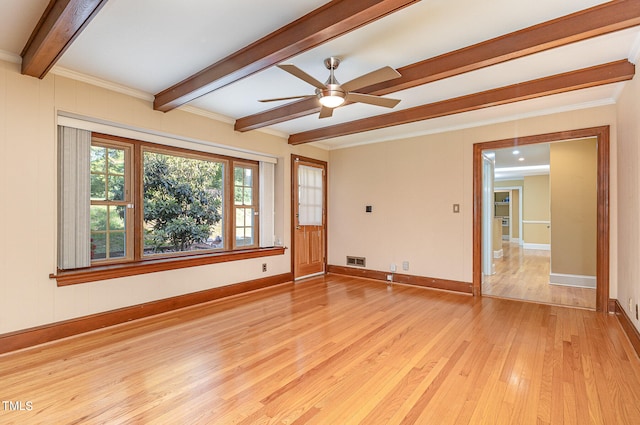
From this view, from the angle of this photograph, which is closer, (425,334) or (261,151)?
(425,334)

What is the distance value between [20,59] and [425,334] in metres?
4.41

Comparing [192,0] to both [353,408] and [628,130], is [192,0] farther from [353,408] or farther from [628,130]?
[628,130]

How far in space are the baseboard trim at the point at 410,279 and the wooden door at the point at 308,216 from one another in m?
0.46

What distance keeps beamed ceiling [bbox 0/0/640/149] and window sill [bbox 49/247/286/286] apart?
1792 millimetres

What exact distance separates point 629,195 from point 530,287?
251 cm

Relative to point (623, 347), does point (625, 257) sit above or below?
above

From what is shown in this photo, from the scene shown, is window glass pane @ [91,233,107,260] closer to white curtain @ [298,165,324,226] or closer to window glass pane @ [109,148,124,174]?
window glass pane @ [109,148,124,174]

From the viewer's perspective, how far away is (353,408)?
189cm

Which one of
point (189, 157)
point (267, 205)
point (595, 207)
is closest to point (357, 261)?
point (267, 205)

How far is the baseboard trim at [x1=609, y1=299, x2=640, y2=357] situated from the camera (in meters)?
2.63

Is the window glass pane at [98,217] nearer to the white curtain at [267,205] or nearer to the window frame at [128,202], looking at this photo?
the window frame at [128,202]

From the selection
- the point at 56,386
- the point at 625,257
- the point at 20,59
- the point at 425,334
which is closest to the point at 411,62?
the point at 425,334

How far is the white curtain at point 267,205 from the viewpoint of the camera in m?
5.13

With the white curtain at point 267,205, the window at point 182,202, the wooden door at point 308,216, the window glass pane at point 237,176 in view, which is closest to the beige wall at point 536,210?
the wooden door at point 308,216
